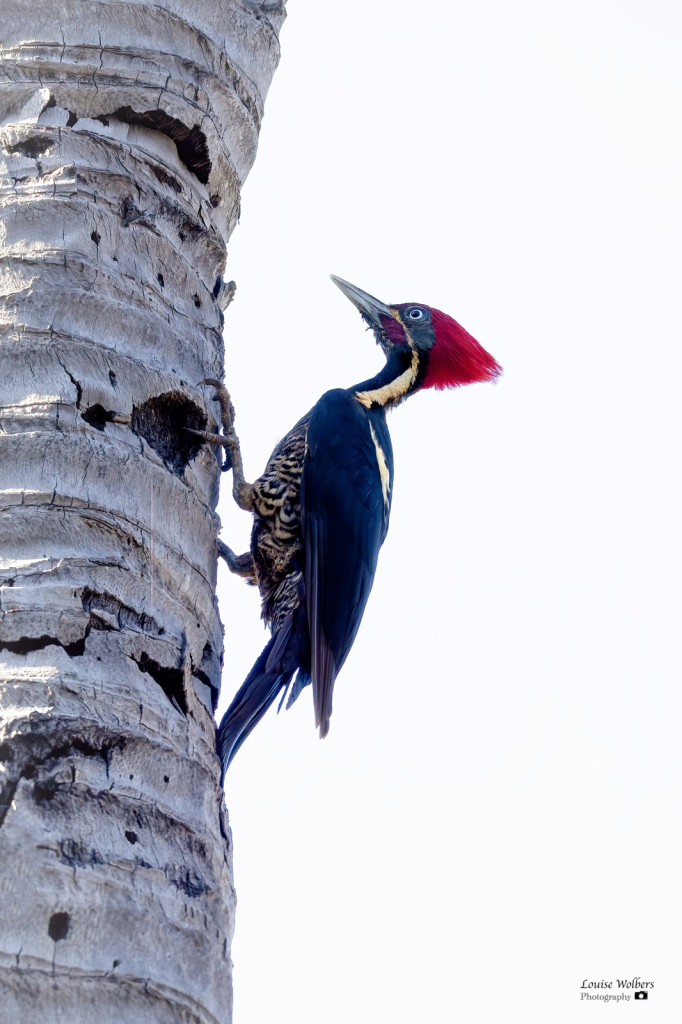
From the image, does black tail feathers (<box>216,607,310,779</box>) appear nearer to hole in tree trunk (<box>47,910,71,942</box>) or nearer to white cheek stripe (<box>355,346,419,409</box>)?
hole in tree trunk (<box>47,910,71,942</box>)

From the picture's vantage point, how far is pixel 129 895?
1647 mm

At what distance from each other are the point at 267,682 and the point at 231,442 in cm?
63

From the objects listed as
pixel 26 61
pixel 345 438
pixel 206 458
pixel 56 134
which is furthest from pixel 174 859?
pixel 345 438

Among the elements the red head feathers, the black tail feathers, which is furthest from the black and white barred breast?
the red head feathers

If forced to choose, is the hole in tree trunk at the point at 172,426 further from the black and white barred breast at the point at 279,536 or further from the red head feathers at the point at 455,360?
the red head feathers at the point at 455,360

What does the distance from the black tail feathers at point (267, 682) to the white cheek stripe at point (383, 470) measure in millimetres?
721

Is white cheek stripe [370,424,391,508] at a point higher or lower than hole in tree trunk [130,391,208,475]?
higher

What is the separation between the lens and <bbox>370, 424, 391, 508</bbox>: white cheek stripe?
4022mm

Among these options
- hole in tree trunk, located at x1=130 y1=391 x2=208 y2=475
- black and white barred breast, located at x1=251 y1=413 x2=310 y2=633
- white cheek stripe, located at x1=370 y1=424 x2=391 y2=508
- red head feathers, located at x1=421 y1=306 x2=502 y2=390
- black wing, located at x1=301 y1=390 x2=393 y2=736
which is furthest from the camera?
red head feathers, located at x1=421 y1=306 x2=502 y2=390

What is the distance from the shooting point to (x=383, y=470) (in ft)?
13.3

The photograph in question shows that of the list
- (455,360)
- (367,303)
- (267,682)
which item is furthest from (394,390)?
(267,682)

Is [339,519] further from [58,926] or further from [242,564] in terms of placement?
[58,926]

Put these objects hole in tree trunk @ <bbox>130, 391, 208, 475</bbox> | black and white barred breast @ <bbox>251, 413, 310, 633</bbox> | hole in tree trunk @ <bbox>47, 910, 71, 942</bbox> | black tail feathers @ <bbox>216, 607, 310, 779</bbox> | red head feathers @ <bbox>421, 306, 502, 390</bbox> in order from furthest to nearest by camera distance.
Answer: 1. red head feathers @ <bbox>421, 306, 502, 390</bbox>
2. black and white barred breast @ <bbox>251, 413, 310, 633</bbox>
3. black tail feathers @ <bbox>216, 607, 310, 779</bbox>
4. hole in tree trunk @ <bbox>130, 391, 208, 475</bbox>
5. hole in tree trunk @ <bbox>47, 910, 71, 942</bbox>

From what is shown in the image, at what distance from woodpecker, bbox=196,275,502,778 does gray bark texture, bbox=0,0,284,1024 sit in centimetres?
38
